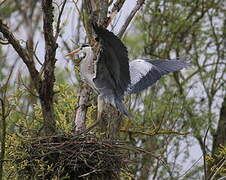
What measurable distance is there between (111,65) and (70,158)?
2.58ft

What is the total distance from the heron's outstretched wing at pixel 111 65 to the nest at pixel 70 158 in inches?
21.1

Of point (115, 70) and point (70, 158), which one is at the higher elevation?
point (115, 70)

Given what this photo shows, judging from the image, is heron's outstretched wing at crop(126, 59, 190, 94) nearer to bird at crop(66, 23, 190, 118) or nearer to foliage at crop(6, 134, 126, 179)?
bird at crop(66, 23, 190, 118)

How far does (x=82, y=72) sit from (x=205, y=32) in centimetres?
548

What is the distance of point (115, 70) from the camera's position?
14.1 feet

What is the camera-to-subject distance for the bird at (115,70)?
3.92 metres

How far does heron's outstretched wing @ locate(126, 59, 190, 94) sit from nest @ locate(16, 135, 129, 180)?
0.77 m

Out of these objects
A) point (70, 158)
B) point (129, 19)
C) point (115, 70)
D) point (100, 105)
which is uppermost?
point (129, 19)

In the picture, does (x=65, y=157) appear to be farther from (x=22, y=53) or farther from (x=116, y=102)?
(x=22, y=53)

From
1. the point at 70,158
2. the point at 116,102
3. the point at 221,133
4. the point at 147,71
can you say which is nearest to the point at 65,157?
the point at 70,158

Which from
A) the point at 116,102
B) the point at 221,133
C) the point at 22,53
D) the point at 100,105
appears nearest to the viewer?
the point at 22,53

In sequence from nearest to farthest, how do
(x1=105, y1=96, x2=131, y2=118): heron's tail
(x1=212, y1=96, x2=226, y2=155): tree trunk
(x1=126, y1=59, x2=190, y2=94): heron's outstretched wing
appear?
(x1=105, y1=96, x2=131, y2=118): heron's tail < (x1=126, y1=59, x2=190, y2=94): heron's outstretched wing < (x1=212, y1=96, x2=226, y2=155): tree trunk

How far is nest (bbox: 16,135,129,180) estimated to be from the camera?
396 centimetres

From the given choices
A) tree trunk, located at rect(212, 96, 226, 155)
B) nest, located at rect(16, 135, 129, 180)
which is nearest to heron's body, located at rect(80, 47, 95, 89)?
nest, located at rect(16, 135, 129, 180)
